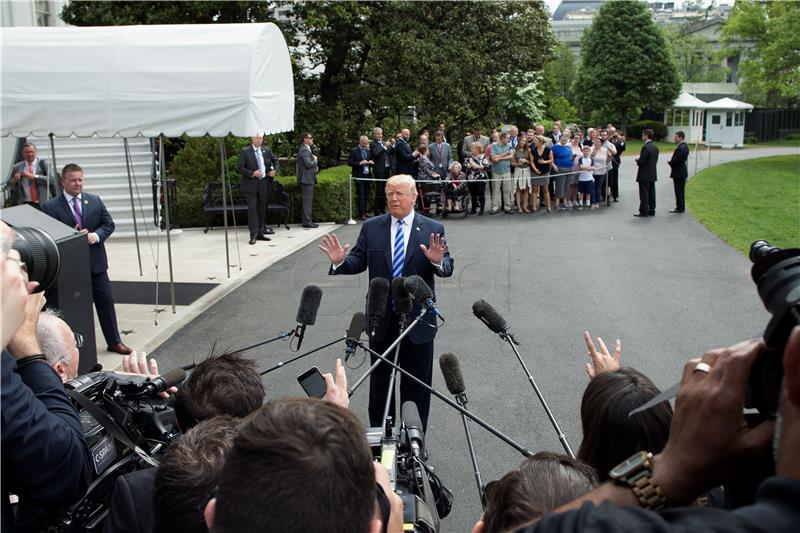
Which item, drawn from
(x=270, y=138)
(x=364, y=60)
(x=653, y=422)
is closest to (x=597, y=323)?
(x=653, y=422)

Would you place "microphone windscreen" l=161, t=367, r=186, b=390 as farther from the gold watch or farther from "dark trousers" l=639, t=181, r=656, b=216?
"dark trousers" l=639, t=181, r=656, b=216

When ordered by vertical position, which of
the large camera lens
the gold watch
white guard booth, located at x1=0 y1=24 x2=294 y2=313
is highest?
white guard booth, located at x1=0 y1=24 x2=294 y2=313

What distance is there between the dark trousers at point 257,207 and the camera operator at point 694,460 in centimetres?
1556

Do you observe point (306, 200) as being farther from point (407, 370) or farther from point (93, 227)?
point (407, 370)

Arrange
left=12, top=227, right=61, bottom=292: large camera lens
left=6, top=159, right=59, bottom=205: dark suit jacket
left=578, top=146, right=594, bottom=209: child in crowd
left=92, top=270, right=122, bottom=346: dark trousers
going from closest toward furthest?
left=12, top=227, right=61, bottom=292: large camera lens
left=92, top=270, right=122, bottom=346: dark trousers
left=6, top=159, right=59, bottom=205: dark suit jacket
left=578, top=146, right=594, bottom=209: child in crowd

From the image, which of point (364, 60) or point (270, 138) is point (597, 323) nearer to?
point (270, 138)

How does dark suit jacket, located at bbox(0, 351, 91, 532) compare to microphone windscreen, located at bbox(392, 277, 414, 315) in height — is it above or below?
above

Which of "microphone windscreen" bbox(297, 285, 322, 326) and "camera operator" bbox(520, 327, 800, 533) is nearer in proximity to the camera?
"camera operator" bbox(520, 327, 800, 533)

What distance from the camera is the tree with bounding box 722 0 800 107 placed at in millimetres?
35919

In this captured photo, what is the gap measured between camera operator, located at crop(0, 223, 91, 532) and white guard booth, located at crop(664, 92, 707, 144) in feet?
163

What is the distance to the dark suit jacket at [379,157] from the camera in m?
20.2

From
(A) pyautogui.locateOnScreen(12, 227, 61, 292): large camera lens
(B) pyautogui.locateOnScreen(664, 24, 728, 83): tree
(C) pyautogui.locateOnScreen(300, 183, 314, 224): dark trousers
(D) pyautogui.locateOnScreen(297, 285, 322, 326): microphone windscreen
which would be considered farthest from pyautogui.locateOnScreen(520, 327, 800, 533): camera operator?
(B) pyautogui.locateOnScreen(664, 24, 728, 83): tree

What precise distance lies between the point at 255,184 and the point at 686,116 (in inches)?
1915

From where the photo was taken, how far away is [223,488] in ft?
5.49
